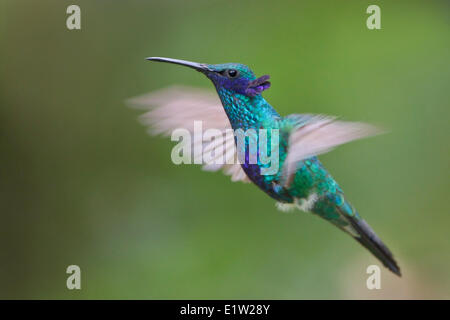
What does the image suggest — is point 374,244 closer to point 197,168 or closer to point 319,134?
point 319,134

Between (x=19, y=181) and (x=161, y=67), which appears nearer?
(x=161, y=67)

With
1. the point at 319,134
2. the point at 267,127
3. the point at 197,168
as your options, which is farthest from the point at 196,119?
the point at 197,168

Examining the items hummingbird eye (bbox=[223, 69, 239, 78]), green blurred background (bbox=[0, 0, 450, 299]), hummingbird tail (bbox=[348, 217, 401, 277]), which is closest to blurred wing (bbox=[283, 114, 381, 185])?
hummingbird eye (bbox=[223, 69, 239, 78])

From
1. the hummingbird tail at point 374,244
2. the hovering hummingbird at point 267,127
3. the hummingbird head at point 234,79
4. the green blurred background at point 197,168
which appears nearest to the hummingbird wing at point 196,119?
the hovering hummingbird at point 267,127

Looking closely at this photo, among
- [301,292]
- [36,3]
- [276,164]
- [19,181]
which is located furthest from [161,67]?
[276,164]

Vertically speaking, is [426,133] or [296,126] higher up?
[426,133]

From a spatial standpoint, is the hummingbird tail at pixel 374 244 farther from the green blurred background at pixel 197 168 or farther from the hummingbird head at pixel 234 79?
the green blurred background at pixel 197 168

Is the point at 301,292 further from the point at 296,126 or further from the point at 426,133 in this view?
the point at 296,126
